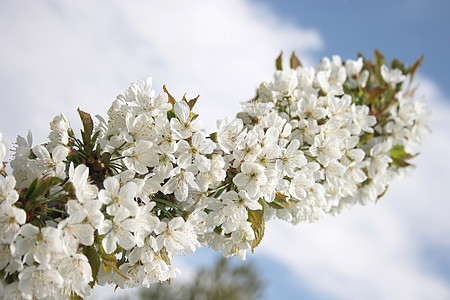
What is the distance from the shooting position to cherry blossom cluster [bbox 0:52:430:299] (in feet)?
5.03

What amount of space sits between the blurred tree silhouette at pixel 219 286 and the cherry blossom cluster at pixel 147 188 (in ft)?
27.0

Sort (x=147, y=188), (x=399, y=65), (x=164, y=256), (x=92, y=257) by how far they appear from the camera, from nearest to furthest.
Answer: (x=92, y=257)
(x=147, y=188)
(x=164, y=256)
(x=399, y=65)

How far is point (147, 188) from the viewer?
1.78 m

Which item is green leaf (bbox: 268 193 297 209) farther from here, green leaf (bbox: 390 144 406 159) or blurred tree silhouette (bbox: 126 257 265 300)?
blurred tree silhouette (bbox: 126 257 265 300)

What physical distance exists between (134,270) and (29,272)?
47 cm

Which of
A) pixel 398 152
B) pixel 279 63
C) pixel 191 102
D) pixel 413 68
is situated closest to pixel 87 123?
pixel 191 102

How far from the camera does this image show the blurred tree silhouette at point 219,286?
1023 centimetres

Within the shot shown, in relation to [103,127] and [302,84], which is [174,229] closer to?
[103,127]

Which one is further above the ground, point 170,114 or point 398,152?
point 398,152

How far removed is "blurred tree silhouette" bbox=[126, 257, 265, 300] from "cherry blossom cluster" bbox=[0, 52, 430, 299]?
8218mm

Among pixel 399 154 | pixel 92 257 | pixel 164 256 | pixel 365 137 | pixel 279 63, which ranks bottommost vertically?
pixel 92 257

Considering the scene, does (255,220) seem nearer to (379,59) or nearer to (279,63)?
(279,63)

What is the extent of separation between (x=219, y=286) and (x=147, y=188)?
9141 millimetres

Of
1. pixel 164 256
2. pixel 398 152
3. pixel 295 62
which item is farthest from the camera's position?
pixel 398 152
